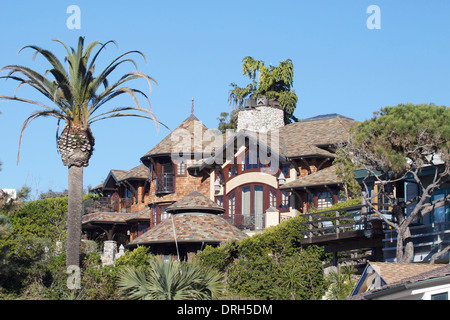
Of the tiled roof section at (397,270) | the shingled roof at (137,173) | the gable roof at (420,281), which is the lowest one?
the gable roof at (420,281)

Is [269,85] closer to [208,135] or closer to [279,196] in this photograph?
[208,135]

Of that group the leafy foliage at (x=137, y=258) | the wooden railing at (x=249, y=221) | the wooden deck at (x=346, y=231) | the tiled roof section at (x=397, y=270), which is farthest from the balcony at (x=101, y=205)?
the tiled roof section at (x=397, y=270)

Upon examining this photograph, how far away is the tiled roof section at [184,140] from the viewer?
55.4 meters

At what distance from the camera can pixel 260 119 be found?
57.8m

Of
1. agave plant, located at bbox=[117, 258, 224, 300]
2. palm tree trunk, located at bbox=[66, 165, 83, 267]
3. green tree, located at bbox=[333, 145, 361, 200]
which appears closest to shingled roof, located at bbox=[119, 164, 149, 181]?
green tree, located at bbox=[333, 145, 361, 200]

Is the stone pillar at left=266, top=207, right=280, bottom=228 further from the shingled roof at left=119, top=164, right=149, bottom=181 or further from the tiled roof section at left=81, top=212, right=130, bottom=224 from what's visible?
the tiled roof section at left=81, top=212, right=130, bottom=224

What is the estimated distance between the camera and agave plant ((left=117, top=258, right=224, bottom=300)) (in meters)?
25.8

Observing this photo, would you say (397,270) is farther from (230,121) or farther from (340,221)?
(230,121)

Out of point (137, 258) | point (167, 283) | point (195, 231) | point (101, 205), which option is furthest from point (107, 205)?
point (167, 283)

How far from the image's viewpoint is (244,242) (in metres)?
38.8

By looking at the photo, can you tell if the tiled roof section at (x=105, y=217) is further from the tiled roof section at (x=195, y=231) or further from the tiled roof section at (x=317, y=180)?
the tiled roof section at (x=317, y=180)

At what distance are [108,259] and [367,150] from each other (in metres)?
24.3

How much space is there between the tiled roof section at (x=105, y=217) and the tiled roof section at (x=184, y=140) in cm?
537

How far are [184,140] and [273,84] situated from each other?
14834 mm
